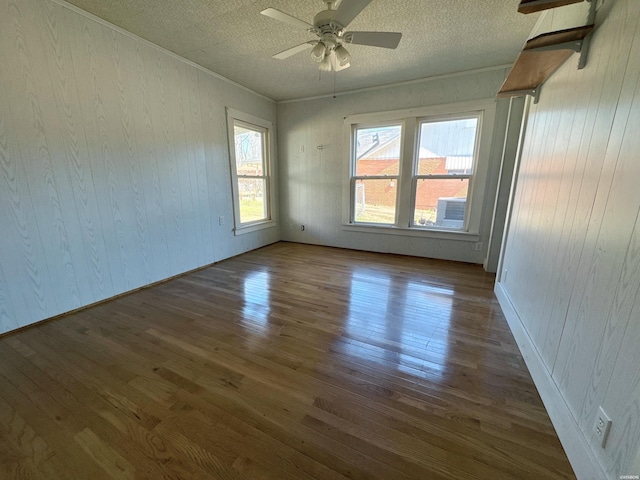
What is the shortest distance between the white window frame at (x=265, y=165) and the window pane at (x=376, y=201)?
1647 millimetres

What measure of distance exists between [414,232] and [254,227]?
273 cm

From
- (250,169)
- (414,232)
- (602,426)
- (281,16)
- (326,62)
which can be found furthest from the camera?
(250,169)

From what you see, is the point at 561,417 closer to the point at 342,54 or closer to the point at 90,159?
the point at 342,54

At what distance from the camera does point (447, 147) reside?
3.62m

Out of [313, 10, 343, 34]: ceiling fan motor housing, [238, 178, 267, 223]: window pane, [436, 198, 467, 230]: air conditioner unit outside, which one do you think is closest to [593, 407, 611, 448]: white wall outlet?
[313, 10, 343, 34]: ceiling fan motor housing

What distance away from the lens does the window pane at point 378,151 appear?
3934mm

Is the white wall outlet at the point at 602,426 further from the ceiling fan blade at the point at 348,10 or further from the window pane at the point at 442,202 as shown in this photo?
the window pane at the point at 442,202

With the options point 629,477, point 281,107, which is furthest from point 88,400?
point 281,107

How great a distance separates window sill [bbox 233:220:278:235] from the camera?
13.6 ft

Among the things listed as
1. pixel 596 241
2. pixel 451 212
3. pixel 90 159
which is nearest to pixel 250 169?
pixel 90 159

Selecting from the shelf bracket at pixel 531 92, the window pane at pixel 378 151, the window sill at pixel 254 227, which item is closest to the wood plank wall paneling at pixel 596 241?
the shelf bracket at pixel 531 92

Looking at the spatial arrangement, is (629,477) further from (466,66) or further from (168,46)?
(168,46)

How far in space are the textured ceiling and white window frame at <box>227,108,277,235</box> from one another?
0.59 meters

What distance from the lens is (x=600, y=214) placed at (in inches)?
44.6
